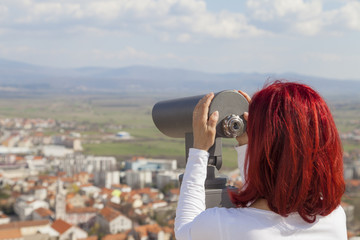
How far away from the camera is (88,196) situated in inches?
639

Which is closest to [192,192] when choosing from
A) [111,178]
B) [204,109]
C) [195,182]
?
[195,182]

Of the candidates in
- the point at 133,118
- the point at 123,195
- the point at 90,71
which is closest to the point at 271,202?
the point at 123,195

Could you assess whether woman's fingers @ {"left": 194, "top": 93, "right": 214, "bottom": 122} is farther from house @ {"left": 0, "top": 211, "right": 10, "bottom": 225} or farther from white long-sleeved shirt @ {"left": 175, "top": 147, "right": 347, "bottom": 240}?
house @ {"left": 0, "top": 211, "right": 10, "bottom": 225}

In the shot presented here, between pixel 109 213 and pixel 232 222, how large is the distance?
12.4 metres

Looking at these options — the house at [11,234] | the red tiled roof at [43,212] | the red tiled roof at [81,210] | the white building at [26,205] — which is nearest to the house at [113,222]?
the red tiled roof at [81,210]

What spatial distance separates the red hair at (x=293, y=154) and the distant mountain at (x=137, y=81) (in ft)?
200

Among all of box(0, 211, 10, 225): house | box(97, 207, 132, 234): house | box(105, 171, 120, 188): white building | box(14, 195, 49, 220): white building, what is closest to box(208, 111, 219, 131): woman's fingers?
box(97, 207, 132, 234): house

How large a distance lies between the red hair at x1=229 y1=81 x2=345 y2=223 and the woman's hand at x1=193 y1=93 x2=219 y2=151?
7 cm

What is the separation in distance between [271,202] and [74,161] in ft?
75.2

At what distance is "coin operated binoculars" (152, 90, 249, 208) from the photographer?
74 centimetres

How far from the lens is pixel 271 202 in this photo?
607 millimetres

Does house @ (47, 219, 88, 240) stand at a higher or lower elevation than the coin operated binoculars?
lower

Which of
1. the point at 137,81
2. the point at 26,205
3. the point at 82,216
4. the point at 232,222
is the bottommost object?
the point at 82,216

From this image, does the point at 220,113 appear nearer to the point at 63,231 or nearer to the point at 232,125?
the point at 232,125
